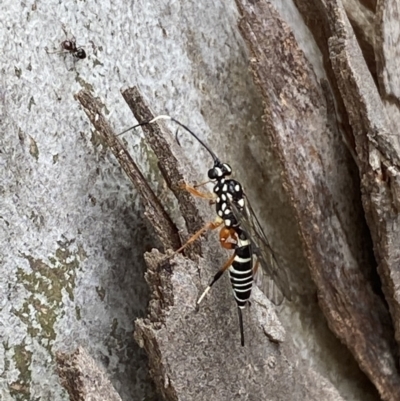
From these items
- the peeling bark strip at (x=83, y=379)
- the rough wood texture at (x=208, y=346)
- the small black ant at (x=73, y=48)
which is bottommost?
the rough wood texture at (x=208, y=346)

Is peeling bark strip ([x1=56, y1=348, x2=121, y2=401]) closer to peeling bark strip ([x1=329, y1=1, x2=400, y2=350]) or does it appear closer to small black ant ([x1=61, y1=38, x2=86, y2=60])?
small black ant ([x1=61, y1=38, x2=86, y2=60])

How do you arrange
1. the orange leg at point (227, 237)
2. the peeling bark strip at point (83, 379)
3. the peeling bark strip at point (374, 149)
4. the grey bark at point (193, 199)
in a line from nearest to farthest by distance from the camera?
the peeling bark strip at point (83, 379)
the grey bark at point (193, 199)
the orange leg at point (227, 237)
the peeling bark strip at point (374, 149)

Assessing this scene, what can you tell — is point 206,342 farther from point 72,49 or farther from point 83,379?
point 72,49

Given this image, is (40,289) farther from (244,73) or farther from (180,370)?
(244,73)

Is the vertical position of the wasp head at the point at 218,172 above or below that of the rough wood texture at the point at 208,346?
above

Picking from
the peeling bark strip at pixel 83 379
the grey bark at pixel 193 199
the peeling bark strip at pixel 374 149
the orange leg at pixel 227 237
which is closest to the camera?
the peeling bark strip at pixel 83 379

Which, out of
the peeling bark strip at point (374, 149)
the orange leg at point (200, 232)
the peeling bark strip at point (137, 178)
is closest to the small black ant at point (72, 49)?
the peeling bark strip at point (137, 178)

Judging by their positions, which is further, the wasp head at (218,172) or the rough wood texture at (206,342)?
the wasp head at (218,172)

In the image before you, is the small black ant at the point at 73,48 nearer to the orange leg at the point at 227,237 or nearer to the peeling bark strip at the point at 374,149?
the orange leg at the point at 227,237
